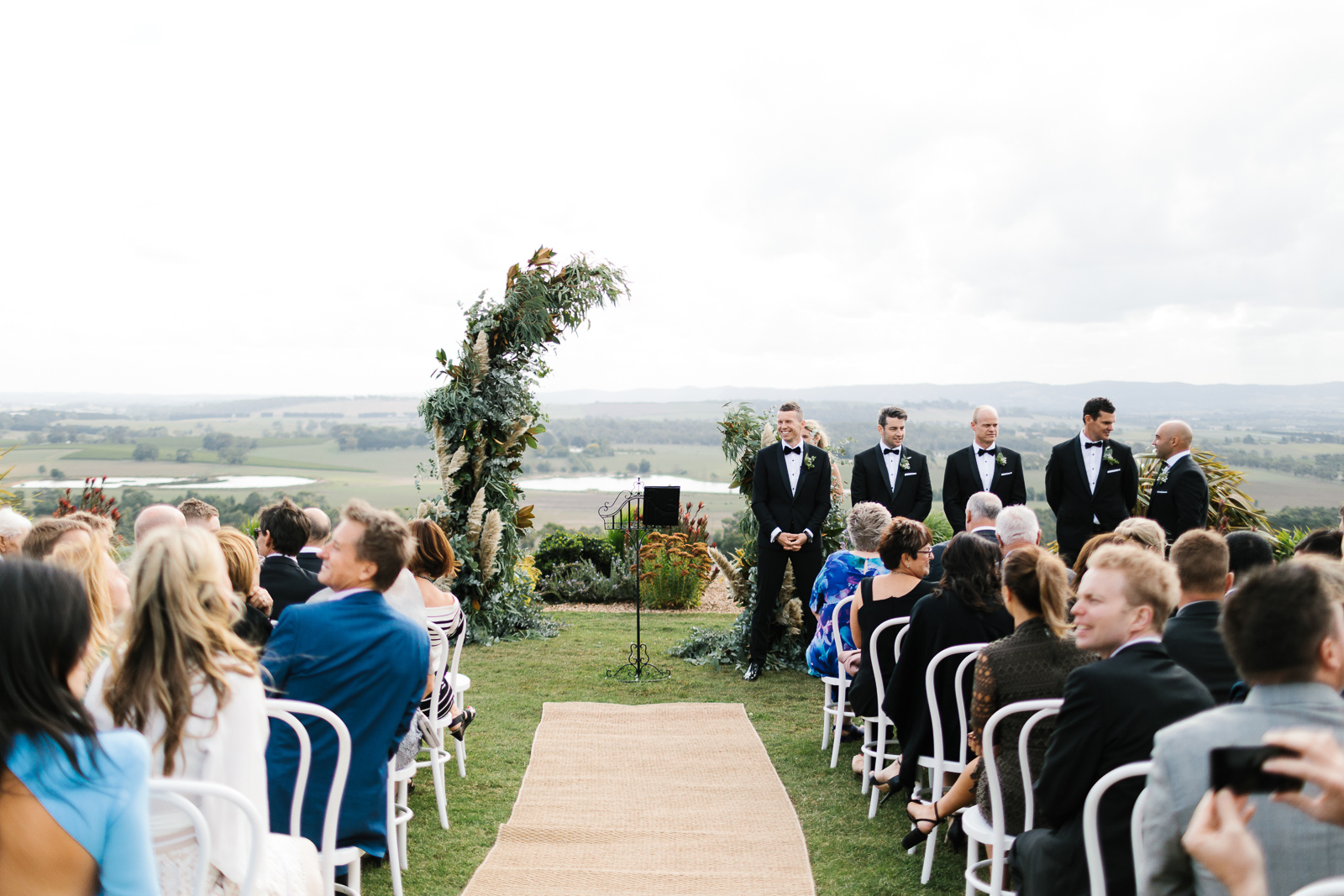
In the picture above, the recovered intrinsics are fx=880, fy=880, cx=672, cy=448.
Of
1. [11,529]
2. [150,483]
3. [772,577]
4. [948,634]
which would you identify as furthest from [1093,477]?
[150,483]

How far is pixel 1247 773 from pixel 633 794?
4.05 metres

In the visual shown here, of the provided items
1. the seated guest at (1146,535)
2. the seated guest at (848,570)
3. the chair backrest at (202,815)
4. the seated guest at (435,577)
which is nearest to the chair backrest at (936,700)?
the seated guest at (1146,535)

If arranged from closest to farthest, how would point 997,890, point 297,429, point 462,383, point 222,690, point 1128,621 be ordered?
1. point 222,690
2. point 1128,621
3. point 997,890
4. point 462,383
5. point 297,429

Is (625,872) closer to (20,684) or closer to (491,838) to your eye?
(491,838)

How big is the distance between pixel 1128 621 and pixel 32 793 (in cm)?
257

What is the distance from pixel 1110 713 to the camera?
Result: 230cm

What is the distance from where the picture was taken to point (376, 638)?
3066 mm

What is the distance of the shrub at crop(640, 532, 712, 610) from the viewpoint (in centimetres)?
1200

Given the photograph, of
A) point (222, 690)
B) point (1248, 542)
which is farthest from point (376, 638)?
point (1248, 542)

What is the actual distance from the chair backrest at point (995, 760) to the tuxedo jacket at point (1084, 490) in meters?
4.67

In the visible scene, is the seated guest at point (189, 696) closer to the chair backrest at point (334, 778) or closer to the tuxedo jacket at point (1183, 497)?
the chair backrest at point (334, 778)

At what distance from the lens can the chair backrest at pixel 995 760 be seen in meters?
2.75

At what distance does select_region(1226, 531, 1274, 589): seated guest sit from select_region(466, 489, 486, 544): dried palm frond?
690 cm

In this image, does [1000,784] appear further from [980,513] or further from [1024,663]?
[980,513]
